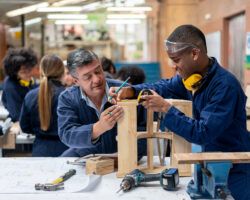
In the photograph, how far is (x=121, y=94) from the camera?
7.02 feet

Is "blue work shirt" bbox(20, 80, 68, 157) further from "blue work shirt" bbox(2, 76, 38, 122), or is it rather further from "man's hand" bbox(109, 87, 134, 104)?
"man's hand" bbox(109, 87, 134, 104)

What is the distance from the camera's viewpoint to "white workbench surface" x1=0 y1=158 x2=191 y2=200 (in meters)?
1.77

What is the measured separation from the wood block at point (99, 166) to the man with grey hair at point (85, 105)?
10cm

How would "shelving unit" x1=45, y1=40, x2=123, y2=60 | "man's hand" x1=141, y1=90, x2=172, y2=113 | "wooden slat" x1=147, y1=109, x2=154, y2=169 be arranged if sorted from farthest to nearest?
"shelving unit" x1=45, y1=40, x2=123, y2=60 < "wooden slat" x1=147, y1=109, x2=154, y2=169 < "man's hand" x1=141, y1=90, x2=172, y2=113

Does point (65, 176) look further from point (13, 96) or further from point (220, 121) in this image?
point (13, 96)

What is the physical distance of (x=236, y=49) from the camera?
223 inches

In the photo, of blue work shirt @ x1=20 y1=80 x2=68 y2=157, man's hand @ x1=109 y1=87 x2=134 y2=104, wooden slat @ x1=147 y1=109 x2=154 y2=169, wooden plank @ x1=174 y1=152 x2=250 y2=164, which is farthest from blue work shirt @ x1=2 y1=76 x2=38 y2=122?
wooden plank @ x1=174 y1=152 x2=250 y2=164

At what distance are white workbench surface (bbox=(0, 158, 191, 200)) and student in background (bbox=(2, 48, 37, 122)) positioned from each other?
1.99 m

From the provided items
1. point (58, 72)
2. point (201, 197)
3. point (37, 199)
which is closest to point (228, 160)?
point (201, 197)

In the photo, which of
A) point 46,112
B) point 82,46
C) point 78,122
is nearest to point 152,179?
point 78,122

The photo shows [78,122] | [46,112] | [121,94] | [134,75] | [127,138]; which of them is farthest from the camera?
[134,75]

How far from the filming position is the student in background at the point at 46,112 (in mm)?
3254

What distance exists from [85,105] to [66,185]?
1.74 ft

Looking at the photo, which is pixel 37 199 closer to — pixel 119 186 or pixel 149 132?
pixel 119 186
